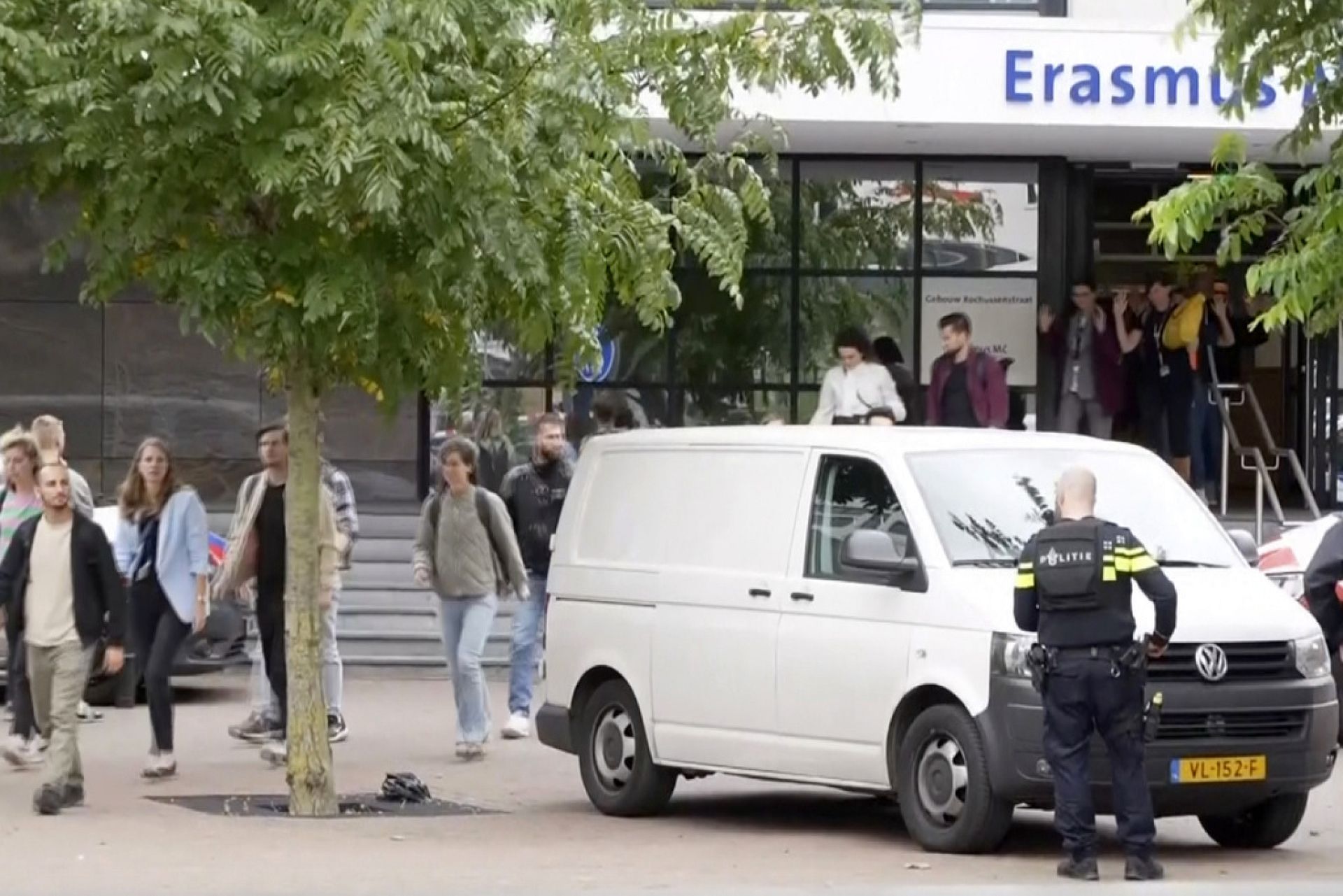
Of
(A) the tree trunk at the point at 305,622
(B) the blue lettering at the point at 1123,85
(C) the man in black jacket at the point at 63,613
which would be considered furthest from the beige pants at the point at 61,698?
(B) the blue lettering at the point at 1123,85

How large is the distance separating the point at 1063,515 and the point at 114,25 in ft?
15.4

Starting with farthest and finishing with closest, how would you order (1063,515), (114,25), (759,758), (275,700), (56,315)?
(56,315)
(275,700)
(759,758)
(114,25)
(1063,515)

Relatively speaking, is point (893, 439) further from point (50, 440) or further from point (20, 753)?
point (20, 753)

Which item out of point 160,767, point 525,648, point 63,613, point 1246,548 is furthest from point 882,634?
point 525,648

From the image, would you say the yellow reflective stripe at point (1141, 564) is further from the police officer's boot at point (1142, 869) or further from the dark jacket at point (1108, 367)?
the dark jacket at point (1108, 367)

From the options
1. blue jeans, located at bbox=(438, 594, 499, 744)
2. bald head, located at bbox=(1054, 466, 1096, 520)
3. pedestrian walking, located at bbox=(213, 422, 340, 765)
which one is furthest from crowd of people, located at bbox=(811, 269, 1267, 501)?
bald head, located at bbox=(1054, 466, 1096, 520)

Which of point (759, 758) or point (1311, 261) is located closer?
point (1311, 261)

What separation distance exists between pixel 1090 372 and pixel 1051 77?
3.27m

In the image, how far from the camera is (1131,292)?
26062mm

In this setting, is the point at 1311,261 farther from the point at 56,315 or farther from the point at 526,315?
the point at 56,315

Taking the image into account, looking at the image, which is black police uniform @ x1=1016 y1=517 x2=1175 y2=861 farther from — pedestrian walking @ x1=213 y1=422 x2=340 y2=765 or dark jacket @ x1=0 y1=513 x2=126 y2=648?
pedestrian walking @ x1=213 y1=422 x2=340 y2=765

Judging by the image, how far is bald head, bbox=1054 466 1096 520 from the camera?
1066 cm

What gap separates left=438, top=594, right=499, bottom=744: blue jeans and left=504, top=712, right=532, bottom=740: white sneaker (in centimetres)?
62

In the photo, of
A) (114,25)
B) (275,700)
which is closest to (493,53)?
(114,25)
